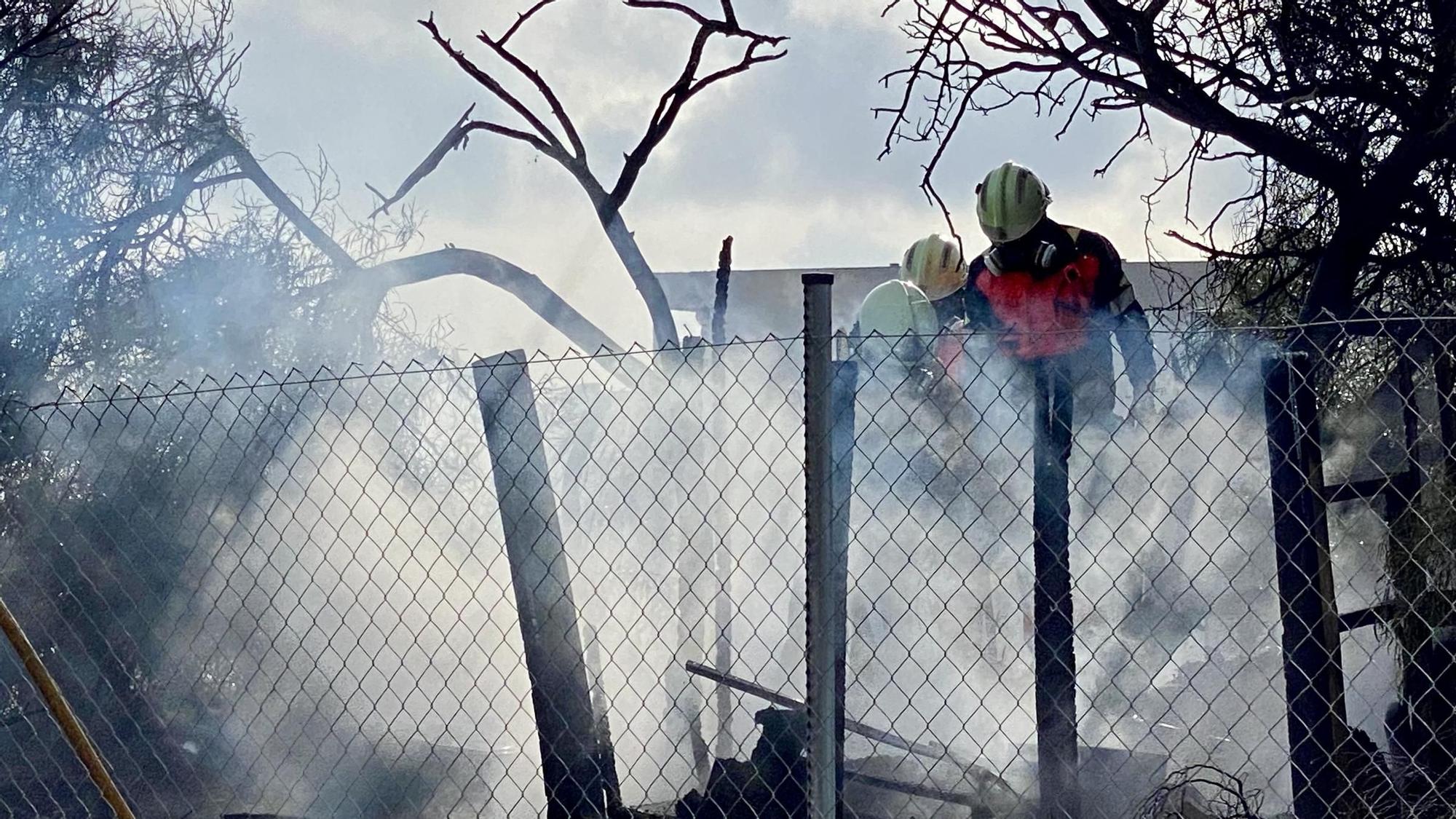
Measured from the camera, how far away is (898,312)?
Result: 15.6ft

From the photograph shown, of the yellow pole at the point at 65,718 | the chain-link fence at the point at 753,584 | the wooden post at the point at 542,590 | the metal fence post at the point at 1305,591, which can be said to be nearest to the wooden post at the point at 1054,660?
the chain-link fence at the point at 753,584

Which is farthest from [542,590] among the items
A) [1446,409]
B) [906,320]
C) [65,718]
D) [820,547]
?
[1446,409]

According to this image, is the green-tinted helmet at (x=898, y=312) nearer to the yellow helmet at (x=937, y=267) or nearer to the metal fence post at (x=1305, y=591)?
the yellow helmet at (x=937, y=267)

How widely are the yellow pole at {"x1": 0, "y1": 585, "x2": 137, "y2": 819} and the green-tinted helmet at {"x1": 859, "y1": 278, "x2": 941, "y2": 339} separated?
119 inches

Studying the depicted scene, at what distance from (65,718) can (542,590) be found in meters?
1.54

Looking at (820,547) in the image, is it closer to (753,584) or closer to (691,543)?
(753,584)

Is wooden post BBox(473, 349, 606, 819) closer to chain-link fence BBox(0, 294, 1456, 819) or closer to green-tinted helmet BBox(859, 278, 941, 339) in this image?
chain-link fence BBox(0, 294, 1456, 819)

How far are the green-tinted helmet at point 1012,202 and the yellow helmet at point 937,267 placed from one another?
434 mm

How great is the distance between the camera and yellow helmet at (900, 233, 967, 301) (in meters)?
5.16

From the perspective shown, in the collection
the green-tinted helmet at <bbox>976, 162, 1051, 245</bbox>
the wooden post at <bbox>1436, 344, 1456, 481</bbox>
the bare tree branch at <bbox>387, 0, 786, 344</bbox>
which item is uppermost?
the bare tree branch at <bbox>387, 0, 786, 344</bbox>

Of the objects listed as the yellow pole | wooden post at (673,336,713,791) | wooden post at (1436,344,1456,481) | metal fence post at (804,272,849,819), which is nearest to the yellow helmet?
wooden post at (673,336,713,791)

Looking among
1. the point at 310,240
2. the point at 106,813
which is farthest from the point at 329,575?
the point at 310,240

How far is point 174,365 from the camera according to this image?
25.2 ft

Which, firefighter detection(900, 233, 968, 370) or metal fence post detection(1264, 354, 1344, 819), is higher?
firefighter detection(900, 233, 968, 370)
